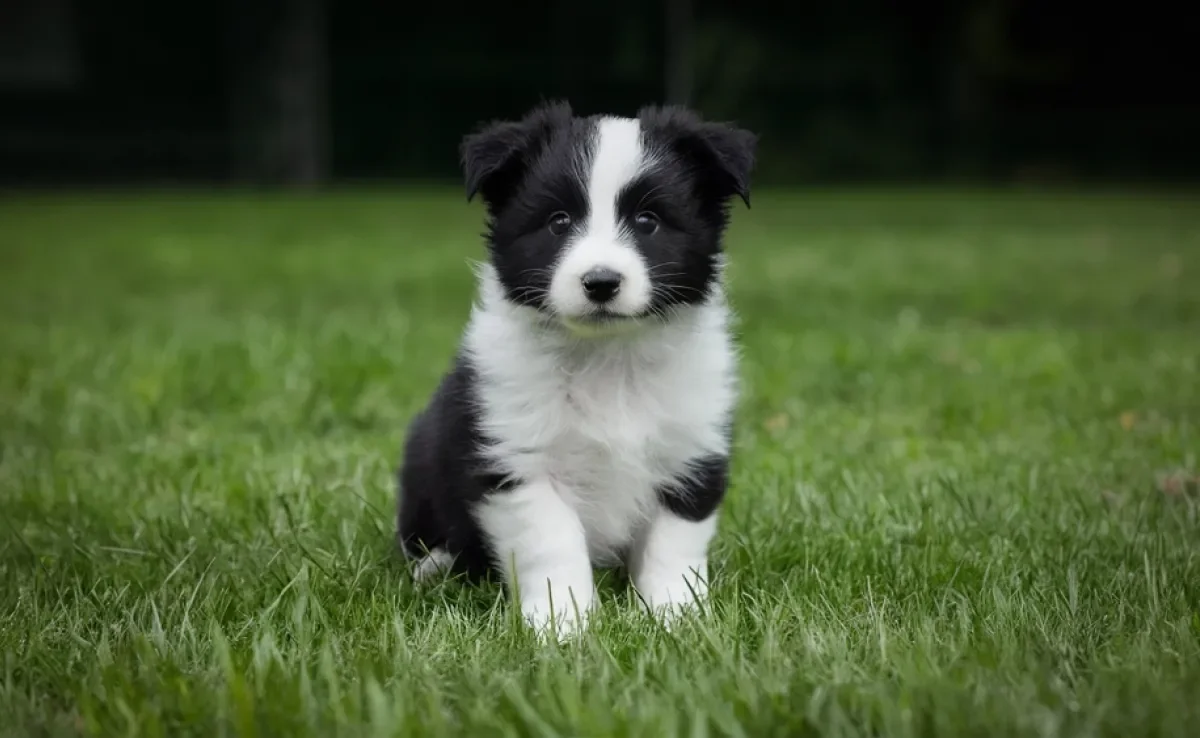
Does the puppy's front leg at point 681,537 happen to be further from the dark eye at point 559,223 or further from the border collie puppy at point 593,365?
the dark eye at point 559,223

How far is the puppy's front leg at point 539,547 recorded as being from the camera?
315cm

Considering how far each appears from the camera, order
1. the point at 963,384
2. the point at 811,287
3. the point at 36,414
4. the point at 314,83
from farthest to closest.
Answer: the point at 314,83
the point at 811,287
the point at 963,384
the point at 36,414

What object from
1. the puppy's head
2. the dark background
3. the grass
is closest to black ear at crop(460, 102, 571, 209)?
the puppy's head

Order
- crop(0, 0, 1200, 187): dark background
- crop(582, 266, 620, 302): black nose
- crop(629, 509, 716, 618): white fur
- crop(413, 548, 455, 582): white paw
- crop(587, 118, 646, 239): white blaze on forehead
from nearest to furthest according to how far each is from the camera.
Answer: crop(582, 266, 620, 302): black nose, crop(587, 118, 646, 239): white blaze on forehead, crop(629, 509, 716, 618): white fur, crop(413, 548, 455, 582): white paw, crop(0, 0, 1200, 187): dark background

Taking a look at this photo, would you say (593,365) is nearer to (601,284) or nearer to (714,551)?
(601,284)

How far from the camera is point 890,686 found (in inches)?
99.3

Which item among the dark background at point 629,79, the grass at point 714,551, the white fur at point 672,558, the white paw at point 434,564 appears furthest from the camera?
the dark background at point 629,79

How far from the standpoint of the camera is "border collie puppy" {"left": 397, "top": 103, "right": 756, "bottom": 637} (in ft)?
10.5

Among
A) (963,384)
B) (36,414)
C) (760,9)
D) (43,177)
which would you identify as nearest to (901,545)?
(963,384)

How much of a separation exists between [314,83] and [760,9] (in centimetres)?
1031

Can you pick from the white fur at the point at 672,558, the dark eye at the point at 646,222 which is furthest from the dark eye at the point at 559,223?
the white fur at the point at 672,558

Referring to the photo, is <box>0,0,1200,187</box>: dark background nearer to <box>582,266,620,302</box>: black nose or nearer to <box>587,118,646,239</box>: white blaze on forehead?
A: <box>587,118,646,239</box>: white blaze on forehead

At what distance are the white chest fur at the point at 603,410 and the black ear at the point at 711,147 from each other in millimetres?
335

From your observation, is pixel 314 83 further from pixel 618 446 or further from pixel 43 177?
pixel 618 446
